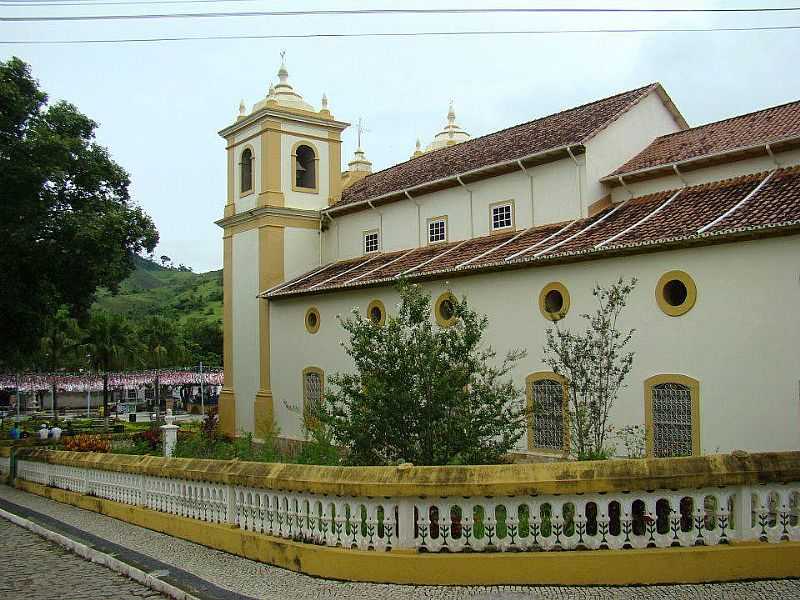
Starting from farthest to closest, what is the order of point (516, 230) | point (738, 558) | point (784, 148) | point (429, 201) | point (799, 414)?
point (429, 201) < point (516, 230) < point (784, 148) < point (799, 414) < point (738, 558)

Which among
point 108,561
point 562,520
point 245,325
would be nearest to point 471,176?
point 245,325

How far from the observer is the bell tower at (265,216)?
976 inches

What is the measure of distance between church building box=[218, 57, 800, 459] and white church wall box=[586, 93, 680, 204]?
0.18 ft

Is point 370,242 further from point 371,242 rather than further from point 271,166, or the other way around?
point 271,166

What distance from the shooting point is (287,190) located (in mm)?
25672

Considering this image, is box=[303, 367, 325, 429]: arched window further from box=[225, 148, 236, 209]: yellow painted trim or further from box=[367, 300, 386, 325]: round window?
box=[225, 148, 236, 209]: yellow painted trim

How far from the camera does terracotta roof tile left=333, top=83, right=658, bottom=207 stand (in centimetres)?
1883

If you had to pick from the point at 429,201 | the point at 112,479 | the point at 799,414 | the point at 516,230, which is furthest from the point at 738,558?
the point at 429,201

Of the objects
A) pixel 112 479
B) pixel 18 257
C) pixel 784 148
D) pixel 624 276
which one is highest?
pixel 784 148

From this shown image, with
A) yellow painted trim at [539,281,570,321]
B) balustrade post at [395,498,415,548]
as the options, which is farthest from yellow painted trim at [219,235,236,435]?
balustrade post at [395,498,415,548]

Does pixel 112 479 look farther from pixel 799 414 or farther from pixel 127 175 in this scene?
pixel 127 175

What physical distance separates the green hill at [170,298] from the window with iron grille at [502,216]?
2063 inches

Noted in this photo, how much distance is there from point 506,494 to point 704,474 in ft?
5.50

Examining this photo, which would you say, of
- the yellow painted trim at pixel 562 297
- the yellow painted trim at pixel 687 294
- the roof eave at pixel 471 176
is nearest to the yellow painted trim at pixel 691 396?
the yellow painted trim at pixel 687 294
